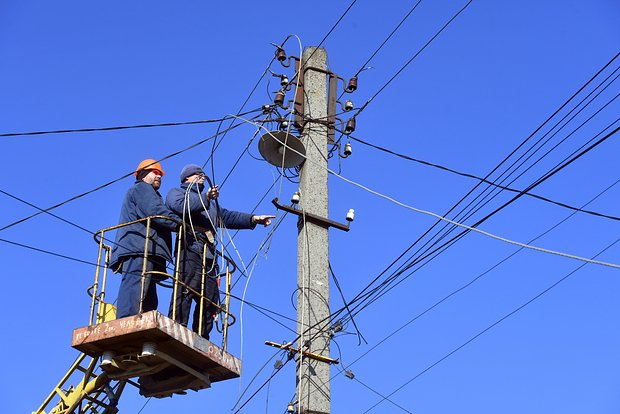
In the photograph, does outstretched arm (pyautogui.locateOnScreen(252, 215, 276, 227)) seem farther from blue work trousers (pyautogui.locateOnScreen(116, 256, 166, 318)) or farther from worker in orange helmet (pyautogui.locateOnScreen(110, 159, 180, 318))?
blue work trousers (pyautogui.locateOnScreen(116, 256, 166, 318))

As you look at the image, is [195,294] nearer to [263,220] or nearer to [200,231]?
[200,231]

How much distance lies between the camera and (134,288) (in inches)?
431

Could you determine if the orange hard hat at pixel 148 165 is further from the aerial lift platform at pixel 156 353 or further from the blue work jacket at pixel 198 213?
the aerial lift platform at pixel 156 353

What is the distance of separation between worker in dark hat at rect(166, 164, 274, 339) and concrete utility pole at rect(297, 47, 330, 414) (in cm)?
67

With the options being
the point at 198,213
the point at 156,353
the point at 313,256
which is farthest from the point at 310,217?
the point at 156,353

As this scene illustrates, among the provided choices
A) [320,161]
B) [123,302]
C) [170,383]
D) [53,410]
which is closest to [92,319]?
[123,302]

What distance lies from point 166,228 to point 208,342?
1267 millimetres

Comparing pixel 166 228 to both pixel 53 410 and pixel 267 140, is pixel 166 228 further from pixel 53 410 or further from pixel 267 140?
pixel 53 410

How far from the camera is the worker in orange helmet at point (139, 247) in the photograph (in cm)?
1092

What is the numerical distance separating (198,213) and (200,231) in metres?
0.24

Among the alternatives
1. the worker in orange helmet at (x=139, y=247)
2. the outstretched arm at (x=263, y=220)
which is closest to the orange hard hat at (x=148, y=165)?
the worker in orange helmet at (x=139, y=247)

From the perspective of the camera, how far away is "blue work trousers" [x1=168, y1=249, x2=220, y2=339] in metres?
11.2

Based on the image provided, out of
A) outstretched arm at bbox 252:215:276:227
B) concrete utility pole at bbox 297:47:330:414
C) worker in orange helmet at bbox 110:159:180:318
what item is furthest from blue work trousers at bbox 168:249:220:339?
concrete utility pole at bbox 297:47:330:414

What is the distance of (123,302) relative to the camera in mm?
10891
